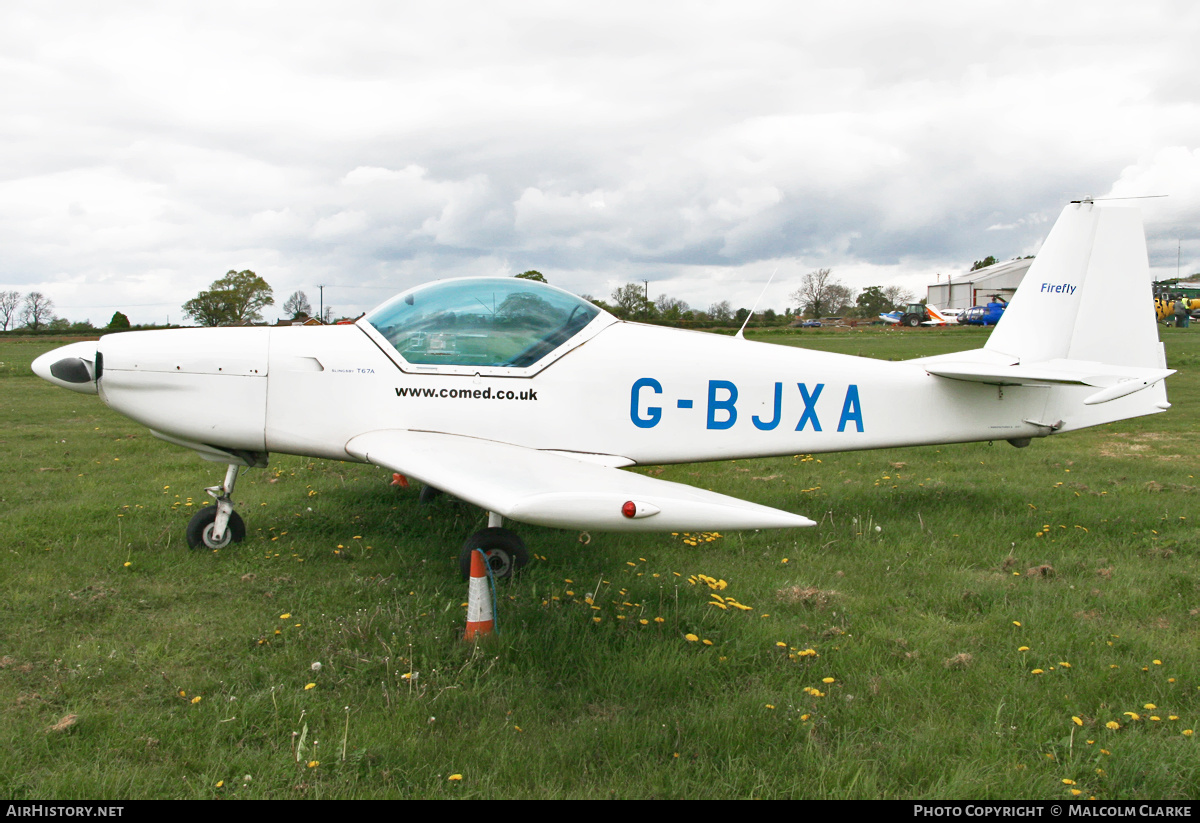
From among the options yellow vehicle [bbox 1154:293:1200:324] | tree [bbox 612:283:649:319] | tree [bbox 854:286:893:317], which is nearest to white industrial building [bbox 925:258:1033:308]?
tree [bbox 854:286:893:317]

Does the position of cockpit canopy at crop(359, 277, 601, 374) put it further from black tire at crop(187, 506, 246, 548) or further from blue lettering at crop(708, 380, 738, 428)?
black tire at crop(187, 506, 246, 548)

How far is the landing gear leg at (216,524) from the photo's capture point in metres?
5.48

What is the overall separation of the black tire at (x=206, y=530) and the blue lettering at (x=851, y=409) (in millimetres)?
4771

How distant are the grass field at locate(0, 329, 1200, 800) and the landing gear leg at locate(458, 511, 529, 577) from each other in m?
0.13

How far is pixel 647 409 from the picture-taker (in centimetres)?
545

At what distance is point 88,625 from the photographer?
4066 millimetres

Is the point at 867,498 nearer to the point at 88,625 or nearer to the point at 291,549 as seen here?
the point at 291,549

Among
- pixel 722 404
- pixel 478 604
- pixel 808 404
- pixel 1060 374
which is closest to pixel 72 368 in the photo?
pixel 478 604

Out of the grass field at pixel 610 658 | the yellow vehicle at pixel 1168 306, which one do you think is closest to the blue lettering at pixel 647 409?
the grass field at pixel 610 658

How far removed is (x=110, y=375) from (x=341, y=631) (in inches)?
114

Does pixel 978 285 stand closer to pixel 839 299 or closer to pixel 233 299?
pixel 839 299

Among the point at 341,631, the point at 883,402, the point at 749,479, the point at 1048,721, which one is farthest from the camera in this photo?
the point at 749,479

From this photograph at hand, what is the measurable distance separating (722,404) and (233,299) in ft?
43.0

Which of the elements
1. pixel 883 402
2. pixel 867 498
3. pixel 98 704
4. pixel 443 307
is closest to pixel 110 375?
pixel 443 307
